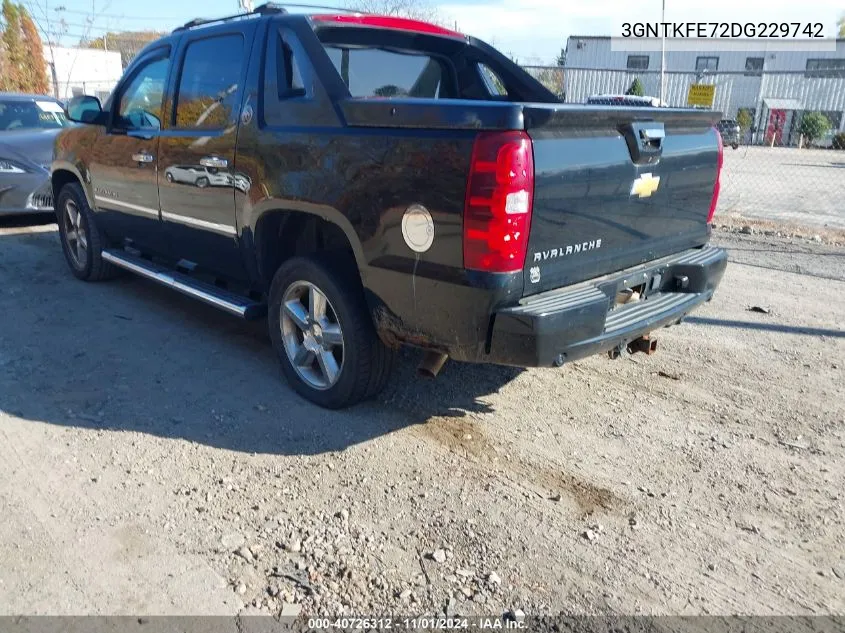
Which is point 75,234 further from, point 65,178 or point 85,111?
point 85,111

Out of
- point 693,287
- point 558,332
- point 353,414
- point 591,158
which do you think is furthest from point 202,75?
point 693,287

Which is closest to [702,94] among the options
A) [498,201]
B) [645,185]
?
[645,185]

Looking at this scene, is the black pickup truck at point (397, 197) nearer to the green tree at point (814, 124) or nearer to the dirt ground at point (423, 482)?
the dirt ground at point (423, 482)

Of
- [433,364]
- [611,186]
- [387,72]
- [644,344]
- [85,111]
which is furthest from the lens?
[85,111]

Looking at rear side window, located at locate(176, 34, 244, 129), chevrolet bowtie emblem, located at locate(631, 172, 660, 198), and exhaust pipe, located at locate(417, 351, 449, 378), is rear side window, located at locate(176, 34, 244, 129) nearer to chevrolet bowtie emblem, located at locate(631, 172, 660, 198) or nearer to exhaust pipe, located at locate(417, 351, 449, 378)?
exhaust pipe, located at locate(417, 351, 449, 378)

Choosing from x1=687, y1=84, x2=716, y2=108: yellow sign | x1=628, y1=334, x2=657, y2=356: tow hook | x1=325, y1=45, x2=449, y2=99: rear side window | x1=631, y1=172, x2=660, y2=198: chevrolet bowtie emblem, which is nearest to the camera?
x1=631, y1=172, x2=660, y2=198: chevrolet bowtie emblem

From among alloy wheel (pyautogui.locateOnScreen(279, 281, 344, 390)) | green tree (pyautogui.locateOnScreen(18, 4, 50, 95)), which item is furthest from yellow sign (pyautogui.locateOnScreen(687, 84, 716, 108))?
green tree (pyautogui.locateOnScreen(18, 4, 50, 95))

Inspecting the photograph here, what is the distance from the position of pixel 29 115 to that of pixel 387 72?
7.67 metres

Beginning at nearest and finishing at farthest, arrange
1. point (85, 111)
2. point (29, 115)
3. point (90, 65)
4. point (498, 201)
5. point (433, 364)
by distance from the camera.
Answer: point (498, 201) → point (433, 364) → point (85, 111) → point (29, 115) → point (90, 65)

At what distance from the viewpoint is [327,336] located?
386cm

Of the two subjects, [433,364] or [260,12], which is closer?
[433,364]

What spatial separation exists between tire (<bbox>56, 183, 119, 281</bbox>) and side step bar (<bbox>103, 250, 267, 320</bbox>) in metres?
0.38

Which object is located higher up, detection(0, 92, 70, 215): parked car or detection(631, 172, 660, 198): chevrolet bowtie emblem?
detection(631, 172, 660, 198): chevrolet bowtie emblem

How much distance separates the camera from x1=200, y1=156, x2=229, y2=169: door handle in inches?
165
